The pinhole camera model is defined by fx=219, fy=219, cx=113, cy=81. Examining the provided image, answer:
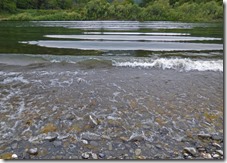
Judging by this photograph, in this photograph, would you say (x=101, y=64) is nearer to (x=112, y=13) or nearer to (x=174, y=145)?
(x=174, y=145)

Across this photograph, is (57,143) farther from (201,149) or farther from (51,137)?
(201,149)

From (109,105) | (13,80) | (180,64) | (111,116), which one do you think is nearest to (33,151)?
(111,116)

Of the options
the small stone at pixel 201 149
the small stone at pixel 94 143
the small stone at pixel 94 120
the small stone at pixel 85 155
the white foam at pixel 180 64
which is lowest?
the small stone at pixel 94 120

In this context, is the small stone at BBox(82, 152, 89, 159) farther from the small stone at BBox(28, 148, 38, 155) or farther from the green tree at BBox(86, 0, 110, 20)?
the green tree at BBox(86, 0, 110, 20)

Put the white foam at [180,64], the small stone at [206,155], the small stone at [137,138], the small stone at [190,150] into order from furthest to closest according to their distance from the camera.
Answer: the white foam at [180,64], the small stone at [137,138], the small stone at [190,150], the small stone at [206,155]

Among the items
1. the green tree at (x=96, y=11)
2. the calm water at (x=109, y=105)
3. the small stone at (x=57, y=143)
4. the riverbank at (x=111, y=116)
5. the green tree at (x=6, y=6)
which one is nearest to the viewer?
the riverbank at (x=111, y=116)

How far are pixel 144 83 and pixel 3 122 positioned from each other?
581cm

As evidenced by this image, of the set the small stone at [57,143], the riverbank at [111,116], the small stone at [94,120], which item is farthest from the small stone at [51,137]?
the small stone at [94,120]

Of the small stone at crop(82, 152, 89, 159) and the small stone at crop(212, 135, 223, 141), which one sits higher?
the small stone at crop(82, 152, 89, 159)

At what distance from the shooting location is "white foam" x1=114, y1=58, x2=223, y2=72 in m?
12.2

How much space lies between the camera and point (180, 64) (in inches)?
498

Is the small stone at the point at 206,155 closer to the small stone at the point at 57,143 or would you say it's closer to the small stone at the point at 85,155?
the small stone at the point at 85,155

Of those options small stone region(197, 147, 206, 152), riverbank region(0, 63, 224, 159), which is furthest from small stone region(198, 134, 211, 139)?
small stone region(197, 147, 206, 152)

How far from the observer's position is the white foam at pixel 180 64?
12.2 metres
